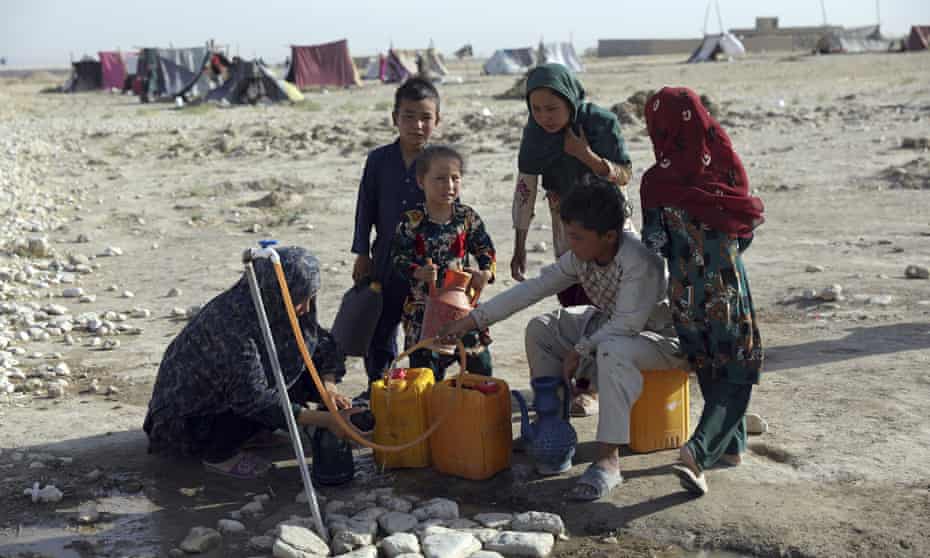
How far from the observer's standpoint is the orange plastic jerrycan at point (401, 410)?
4.01m

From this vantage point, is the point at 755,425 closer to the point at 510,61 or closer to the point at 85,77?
the point at 510,61

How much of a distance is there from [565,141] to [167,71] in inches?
1279

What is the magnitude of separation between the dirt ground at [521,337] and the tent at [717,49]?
30369 mm

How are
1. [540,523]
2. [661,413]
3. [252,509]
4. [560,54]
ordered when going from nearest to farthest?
1. [540,523]
2. [252,509]
3. [661,413]
4. [560,54]

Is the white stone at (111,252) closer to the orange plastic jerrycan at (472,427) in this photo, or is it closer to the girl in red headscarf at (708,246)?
the orange plastic jerrycan at (472,427)

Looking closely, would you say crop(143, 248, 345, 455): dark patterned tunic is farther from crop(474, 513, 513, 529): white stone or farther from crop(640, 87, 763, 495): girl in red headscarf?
crop(640, 87, 763, 495): girl in red headscarf

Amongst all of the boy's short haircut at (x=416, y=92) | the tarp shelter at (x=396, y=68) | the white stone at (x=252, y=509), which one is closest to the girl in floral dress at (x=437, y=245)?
the boy's short haircut at (x=416, y=92)

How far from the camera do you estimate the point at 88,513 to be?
12.7 feet

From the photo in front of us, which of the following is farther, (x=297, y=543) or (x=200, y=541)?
(x=200, y=541)

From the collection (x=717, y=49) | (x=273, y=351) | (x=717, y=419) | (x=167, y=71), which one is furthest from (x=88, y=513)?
(x=717, y=49)

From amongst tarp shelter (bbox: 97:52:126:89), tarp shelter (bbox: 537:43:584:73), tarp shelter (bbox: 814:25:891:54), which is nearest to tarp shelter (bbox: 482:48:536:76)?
tarp shelter (bbox: 537:43:584:73)

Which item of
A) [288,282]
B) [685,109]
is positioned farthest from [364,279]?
[685,109]

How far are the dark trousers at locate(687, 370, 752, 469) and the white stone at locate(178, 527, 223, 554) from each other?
165 cm

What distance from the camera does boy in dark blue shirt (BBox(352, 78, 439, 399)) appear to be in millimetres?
4656
